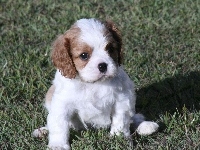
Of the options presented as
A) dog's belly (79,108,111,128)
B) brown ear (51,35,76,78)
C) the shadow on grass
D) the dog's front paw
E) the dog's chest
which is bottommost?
the shadow on grass

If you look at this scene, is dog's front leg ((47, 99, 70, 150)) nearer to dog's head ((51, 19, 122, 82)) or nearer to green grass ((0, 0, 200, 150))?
green grass ((0, 0, 200, 150))

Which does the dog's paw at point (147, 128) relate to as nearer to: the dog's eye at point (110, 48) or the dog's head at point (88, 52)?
the dog's head at point (88, 52)

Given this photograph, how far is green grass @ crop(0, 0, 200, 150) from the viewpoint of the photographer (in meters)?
5.72

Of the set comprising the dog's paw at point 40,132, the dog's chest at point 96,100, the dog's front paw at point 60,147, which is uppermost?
the dog's chest at point 96,100

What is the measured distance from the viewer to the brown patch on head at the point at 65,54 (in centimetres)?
536

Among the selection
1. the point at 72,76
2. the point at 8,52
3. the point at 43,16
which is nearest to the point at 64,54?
the point at 72,76

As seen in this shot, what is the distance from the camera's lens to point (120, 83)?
18.3 ft

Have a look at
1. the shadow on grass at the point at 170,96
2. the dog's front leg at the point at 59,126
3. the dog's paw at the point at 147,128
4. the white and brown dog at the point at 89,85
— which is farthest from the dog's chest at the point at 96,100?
the shadow on grass at the point at 170,96

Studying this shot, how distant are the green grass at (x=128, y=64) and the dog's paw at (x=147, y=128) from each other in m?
0.07

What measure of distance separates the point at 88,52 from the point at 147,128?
1.11 meters

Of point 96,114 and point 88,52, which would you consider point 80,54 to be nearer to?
point 88,52

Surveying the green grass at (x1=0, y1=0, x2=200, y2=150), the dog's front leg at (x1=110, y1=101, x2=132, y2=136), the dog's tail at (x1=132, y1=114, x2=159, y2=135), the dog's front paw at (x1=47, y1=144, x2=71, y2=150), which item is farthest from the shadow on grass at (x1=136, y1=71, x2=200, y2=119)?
the dog's front paw at (x1=47, y1=144, x2=71, y2=150)

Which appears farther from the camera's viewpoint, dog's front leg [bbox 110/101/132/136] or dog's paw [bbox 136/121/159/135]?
dog's paw [bbox 136/121/159/135]

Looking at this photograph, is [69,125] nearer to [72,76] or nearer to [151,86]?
[72,76]
